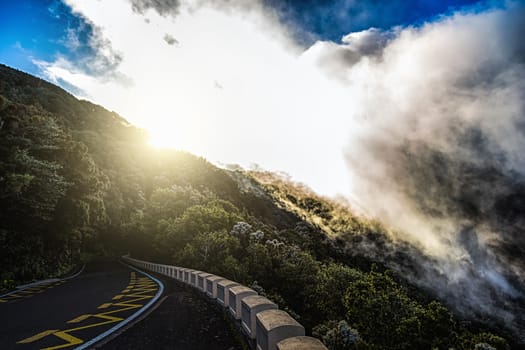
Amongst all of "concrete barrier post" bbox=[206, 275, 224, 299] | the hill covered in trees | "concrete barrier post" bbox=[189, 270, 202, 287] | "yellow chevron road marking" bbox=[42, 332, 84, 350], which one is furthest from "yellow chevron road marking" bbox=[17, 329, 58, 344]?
the hill covered in trees

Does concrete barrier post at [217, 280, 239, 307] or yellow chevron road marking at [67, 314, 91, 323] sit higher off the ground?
concrete barrier post at [217, 280, 239, 307]

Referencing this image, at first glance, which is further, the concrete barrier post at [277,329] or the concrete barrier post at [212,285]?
the concrete barrier post at [212,285]

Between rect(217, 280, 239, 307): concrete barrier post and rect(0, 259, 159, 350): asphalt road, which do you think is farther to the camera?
rect(217, 280, 239, 307): concrete barrier post

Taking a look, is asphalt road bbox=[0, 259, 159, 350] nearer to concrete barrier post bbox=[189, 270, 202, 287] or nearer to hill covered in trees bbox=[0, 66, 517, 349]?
concrete barrier post bbox=[189, 270, 202, 287]

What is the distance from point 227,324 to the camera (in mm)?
6879

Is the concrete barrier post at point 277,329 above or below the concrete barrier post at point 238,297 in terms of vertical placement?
above

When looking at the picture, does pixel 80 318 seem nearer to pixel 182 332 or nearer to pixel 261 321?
pixel 182 332

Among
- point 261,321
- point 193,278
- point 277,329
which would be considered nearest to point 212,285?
point 193,278

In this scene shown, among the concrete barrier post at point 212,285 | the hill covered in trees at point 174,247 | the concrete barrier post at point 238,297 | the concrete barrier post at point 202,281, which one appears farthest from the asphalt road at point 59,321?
the hill covered in trees at point 174,247

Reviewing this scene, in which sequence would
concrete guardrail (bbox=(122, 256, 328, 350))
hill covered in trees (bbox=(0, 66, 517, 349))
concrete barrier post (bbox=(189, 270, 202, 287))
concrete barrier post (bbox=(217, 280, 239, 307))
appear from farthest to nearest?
hill covered in trees (bbox=(0, 66, 517, 349)) → concrete barrier post (bbox=(189, 270, 202, 287)) → concrete barrier post (bbox=(217, 280, 239, 307)) → concrete guardrail (bbox=(122, 256, 328, 350))

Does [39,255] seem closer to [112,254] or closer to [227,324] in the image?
[227,324]

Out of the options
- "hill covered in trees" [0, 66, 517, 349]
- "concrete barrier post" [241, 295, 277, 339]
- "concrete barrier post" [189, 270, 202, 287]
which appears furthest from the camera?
"hill covered in trees" [0, 66, 517, 349]

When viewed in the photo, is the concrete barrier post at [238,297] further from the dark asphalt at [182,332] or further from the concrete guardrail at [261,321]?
the dark asphalt at [182,332]

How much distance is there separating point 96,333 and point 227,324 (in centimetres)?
264
